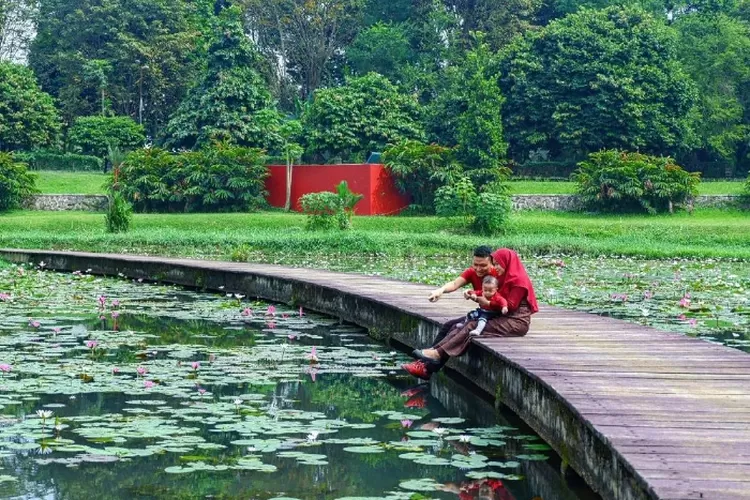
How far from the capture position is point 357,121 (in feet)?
125

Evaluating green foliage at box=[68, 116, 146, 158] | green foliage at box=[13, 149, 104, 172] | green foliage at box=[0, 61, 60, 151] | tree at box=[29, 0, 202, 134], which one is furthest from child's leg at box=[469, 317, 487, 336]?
tree at box=[29, 0, 202, 134]

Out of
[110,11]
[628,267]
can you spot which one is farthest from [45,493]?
[110,11]

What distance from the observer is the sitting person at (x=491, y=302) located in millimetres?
8516

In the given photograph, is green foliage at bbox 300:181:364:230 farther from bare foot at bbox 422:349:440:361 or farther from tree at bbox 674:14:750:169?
bare foot at bbox 422:349:440:361

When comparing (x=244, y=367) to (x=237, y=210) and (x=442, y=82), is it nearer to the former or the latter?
(x=237, y=210)

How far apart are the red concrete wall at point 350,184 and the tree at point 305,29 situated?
1287cm

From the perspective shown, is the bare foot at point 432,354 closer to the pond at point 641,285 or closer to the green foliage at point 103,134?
the pond at point 641,285

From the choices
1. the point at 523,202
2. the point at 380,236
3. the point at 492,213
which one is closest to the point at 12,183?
the point at 380,236

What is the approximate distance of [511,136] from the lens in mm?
39969

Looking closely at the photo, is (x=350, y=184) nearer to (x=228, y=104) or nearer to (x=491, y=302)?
(x=228, y=104)

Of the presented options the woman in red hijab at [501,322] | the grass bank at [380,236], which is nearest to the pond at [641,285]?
the grass bank at [380,236]

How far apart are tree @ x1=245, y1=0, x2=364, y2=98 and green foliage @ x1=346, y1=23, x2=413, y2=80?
1.22 meters

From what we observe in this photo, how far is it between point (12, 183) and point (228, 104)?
8.75 metres

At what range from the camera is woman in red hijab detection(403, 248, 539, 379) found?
8.54 m
